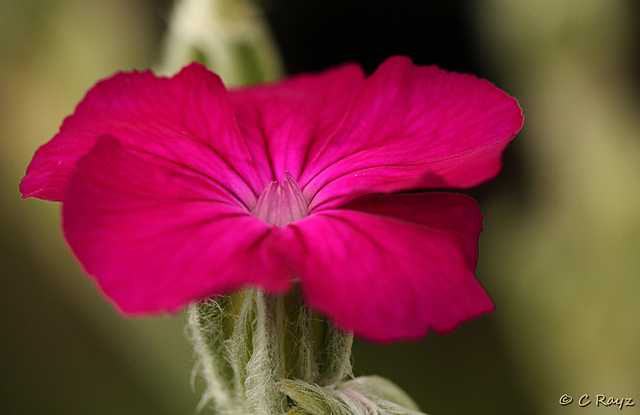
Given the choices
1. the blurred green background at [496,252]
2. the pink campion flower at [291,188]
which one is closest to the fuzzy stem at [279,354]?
the pink campion flower at [291,188]

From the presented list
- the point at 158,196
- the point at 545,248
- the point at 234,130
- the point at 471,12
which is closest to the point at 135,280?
the point at 158,196

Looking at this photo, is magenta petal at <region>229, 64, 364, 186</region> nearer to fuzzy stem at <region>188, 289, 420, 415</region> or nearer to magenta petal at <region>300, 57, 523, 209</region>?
magenta petal at <region>300, 57, 523, 209</region>

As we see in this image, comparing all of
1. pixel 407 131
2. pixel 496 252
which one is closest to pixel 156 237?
pixel 407 131

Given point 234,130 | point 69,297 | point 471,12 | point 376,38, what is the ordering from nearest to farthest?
point 234,130
point 69,297
point 471,12
point 376,38

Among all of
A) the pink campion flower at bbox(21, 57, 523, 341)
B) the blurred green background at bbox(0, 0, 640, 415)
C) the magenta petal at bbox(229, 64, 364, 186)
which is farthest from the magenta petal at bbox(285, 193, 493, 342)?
the blurred green background at bbox(0, 0, 640, 415)

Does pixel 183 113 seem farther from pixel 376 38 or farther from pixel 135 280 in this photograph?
pixel 376 38
